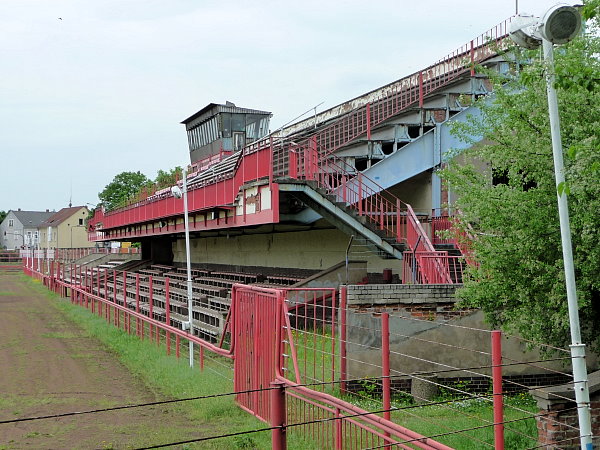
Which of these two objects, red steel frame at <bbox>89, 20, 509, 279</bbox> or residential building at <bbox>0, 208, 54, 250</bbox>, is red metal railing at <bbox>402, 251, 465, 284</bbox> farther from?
residential building at <bbox>0, 208, 54, 250</bbox>

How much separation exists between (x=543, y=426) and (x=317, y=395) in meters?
2.47

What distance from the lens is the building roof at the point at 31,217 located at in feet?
472

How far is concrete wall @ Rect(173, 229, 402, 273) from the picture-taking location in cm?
2295

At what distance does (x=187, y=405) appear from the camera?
1197cm

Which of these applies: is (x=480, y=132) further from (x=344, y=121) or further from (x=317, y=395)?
(x=344, y=121)

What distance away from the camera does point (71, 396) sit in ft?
43.4

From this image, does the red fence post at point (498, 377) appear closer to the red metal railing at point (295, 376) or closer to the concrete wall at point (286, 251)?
the red metal railing at point (295, 376)

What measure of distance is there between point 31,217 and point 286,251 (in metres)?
128

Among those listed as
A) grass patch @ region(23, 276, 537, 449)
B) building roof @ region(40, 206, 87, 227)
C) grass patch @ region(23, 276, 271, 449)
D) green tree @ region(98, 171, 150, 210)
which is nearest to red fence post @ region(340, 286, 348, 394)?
grass patch @ region(23, 276, 537, 449)

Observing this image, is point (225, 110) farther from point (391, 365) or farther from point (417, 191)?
point (391, 365)

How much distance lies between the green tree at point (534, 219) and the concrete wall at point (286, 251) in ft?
35.5

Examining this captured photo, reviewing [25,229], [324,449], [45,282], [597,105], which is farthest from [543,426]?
[25,229]

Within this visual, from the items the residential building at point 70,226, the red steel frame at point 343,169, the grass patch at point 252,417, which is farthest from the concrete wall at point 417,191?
the residential building at point 70,226

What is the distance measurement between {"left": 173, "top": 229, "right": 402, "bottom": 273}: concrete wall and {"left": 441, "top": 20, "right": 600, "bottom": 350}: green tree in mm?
10826
